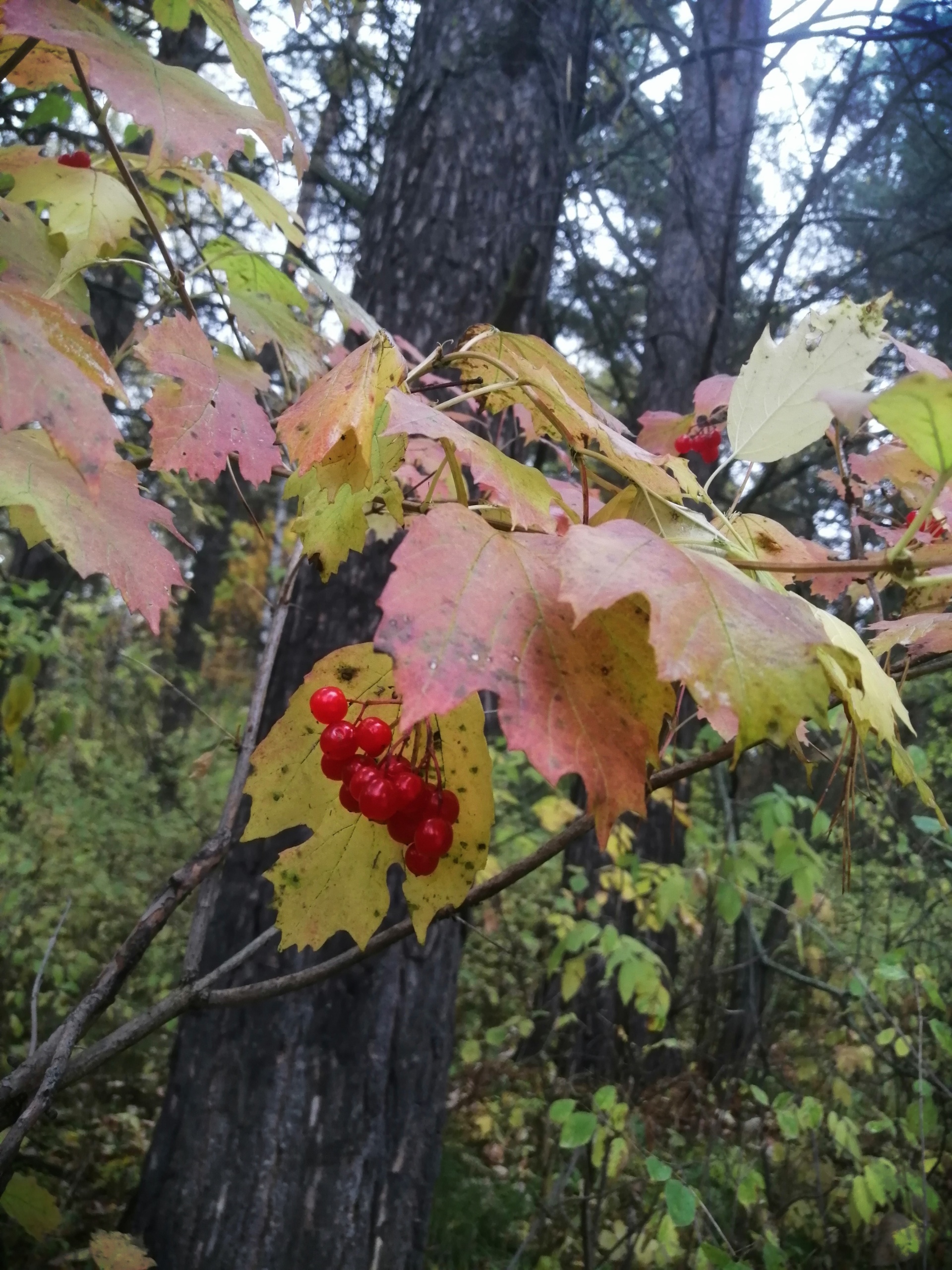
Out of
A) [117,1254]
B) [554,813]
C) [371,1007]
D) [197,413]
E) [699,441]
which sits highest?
[554,813]

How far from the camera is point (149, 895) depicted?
6520 millimetres

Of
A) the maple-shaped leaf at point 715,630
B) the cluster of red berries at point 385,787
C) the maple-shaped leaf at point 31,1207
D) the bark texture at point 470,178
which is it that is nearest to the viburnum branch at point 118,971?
the cluster of red berries at point 385,787

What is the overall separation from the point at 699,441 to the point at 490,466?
1202 mm

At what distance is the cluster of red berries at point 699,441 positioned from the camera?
1.93 m

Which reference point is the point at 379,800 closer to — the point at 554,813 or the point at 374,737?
the point at 374,737

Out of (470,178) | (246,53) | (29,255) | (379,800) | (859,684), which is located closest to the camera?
(859,684)

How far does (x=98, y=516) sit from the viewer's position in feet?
3.66

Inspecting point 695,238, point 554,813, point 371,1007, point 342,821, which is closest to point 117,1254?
point 371,1007

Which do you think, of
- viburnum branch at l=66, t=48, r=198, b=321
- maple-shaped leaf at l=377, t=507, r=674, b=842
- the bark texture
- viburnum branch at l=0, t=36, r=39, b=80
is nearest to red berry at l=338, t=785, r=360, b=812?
maple-shaped leaf at l=377, t=507, r=674, b=842

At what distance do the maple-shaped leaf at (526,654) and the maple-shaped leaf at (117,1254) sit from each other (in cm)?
201

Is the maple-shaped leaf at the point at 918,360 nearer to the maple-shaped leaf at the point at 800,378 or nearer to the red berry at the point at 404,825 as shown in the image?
the maple-shaped leaf at the point at 800,378

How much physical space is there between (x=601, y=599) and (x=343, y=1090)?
7.47ft

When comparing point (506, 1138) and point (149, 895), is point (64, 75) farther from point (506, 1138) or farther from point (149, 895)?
point (149, 895)

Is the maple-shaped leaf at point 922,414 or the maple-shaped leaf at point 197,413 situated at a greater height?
the maple-shaped leaf at point 197,413
